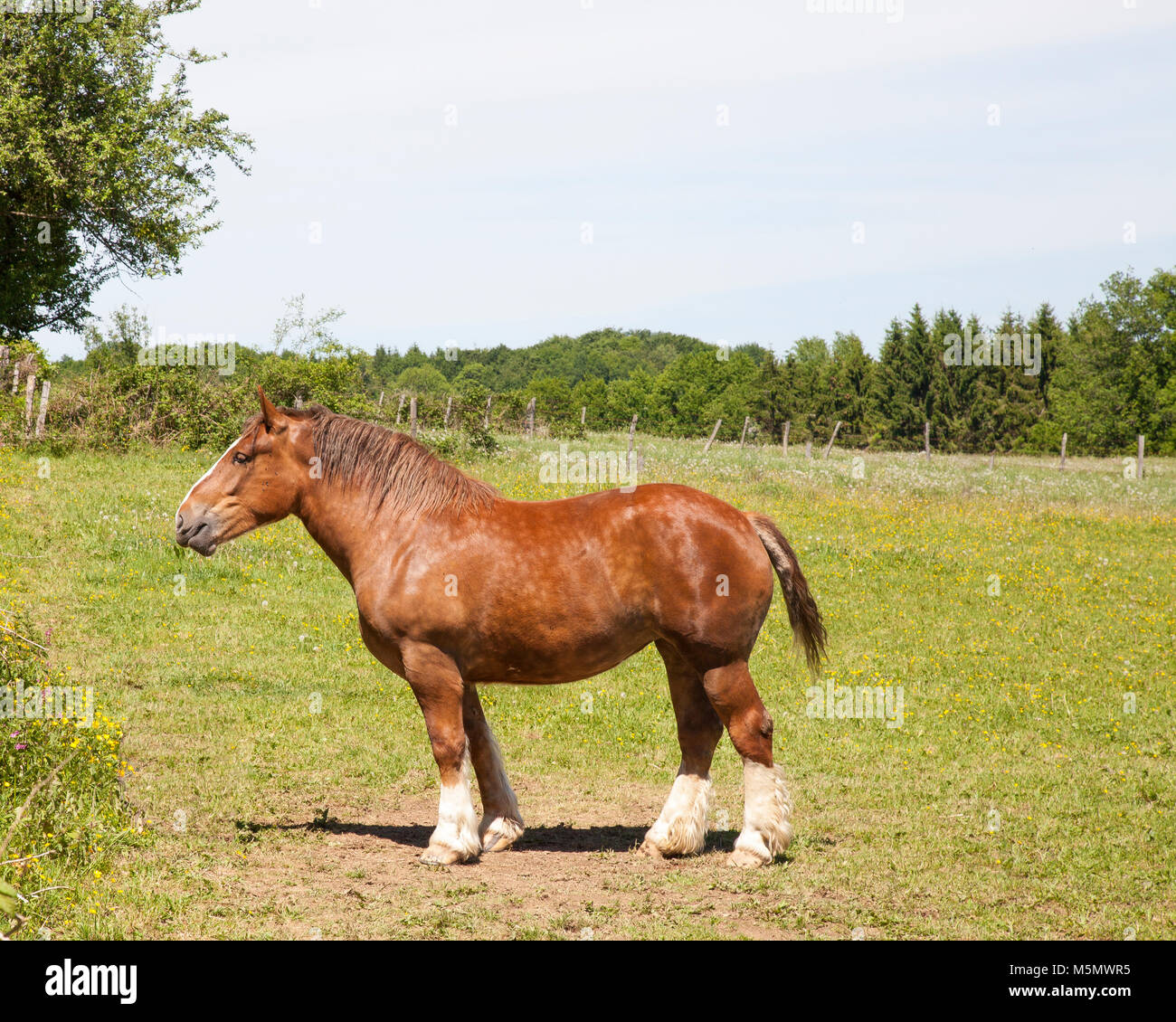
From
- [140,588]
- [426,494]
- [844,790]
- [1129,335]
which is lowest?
[844,790]

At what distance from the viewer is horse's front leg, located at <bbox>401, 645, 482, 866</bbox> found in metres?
6.84

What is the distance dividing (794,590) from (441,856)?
3179mm

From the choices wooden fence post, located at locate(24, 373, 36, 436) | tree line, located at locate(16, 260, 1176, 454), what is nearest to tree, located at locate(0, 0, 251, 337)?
wooden fence post, located at locate(24, 373, 36, 436)

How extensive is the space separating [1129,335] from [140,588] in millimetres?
75211

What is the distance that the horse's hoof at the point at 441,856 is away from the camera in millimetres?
6770

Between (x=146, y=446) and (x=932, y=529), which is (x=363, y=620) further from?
(x=146, y=446)

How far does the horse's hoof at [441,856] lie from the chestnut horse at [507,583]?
0.01 meters

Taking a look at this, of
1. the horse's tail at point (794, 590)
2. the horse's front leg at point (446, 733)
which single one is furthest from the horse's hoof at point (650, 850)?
the horse's tail at point (794, 590)

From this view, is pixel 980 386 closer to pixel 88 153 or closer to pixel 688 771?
pixel 88 153

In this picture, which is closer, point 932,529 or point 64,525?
point 64,525

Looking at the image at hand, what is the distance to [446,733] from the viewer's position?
6.86 meters

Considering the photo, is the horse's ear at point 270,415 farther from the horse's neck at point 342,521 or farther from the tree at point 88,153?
the tree at point 88,153
